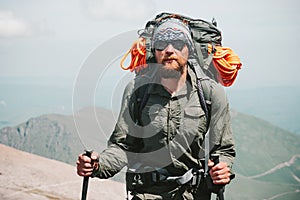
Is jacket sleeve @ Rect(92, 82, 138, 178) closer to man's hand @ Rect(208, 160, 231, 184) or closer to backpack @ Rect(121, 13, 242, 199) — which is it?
backpack @ Rect(121, 13, 242, 199)

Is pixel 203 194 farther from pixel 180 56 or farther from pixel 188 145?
pixel 180 56

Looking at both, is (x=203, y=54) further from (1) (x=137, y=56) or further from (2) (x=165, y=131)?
(2) (x=165, y=131)

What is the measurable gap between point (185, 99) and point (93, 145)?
1121 mm

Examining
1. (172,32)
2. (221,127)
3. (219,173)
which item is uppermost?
(172,32)

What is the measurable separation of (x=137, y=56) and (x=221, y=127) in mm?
1123

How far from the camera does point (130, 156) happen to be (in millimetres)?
4496

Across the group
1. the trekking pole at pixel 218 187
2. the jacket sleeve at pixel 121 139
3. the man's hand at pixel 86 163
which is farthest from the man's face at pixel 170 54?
the man's hand at pixel 86 163

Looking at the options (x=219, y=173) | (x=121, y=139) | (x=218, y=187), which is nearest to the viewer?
(x=219, y=173)

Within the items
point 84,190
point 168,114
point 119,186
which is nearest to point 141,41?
point 168,114

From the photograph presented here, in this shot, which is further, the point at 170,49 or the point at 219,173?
the point at 170,49

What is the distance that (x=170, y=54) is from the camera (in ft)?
14.1

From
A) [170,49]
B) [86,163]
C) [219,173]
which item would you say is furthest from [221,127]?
[86,163]

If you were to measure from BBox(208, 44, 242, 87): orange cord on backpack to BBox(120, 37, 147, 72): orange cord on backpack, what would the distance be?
27.7 inches

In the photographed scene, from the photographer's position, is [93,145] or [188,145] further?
[188,145]
